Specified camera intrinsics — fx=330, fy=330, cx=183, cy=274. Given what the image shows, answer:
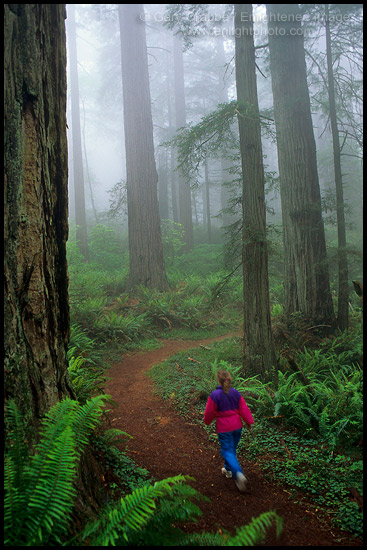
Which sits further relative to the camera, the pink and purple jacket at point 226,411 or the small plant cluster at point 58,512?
the pink and purple jacket at point 226,411

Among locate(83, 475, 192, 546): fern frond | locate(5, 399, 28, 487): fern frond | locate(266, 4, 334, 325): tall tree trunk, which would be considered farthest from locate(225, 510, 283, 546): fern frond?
locate(266, 4, 334, 325): tall tree trunk

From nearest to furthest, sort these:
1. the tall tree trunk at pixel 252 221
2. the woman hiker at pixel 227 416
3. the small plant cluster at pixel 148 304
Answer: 1. the woman hiker at pixel 227 416
2. the tall tree trunk at pixel 252 221
3. the small plant cluster at pixel 148 304

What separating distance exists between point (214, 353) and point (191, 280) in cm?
638

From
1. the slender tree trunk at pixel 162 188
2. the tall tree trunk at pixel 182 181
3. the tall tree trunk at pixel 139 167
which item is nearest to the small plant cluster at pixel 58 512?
the tall tree trunk at pixel 139 167

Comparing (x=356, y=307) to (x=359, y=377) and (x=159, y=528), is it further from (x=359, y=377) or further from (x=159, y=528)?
(x=159, y=528)

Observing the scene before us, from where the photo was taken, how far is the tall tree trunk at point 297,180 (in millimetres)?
Answer: 8625

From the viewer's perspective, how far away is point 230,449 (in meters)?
3.68

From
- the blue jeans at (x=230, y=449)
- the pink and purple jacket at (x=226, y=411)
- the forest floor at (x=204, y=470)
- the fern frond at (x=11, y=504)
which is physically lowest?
the forest floor at (x=204, y=470)

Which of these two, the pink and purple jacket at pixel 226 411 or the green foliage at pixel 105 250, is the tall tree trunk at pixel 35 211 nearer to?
the pink and purple jacket at pixel 226 411

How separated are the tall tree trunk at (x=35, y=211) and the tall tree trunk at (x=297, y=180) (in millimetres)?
7128

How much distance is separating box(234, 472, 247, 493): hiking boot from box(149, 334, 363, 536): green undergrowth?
41cm

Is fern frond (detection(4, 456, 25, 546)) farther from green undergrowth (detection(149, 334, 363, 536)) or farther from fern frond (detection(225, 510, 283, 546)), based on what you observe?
green undergrowth (detection(149, 334, 363, 536))

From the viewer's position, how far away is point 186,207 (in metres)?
21.2

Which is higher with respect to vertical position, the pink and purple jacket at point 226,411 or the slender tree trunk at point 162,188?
the slender tree trunk at point 162,188
